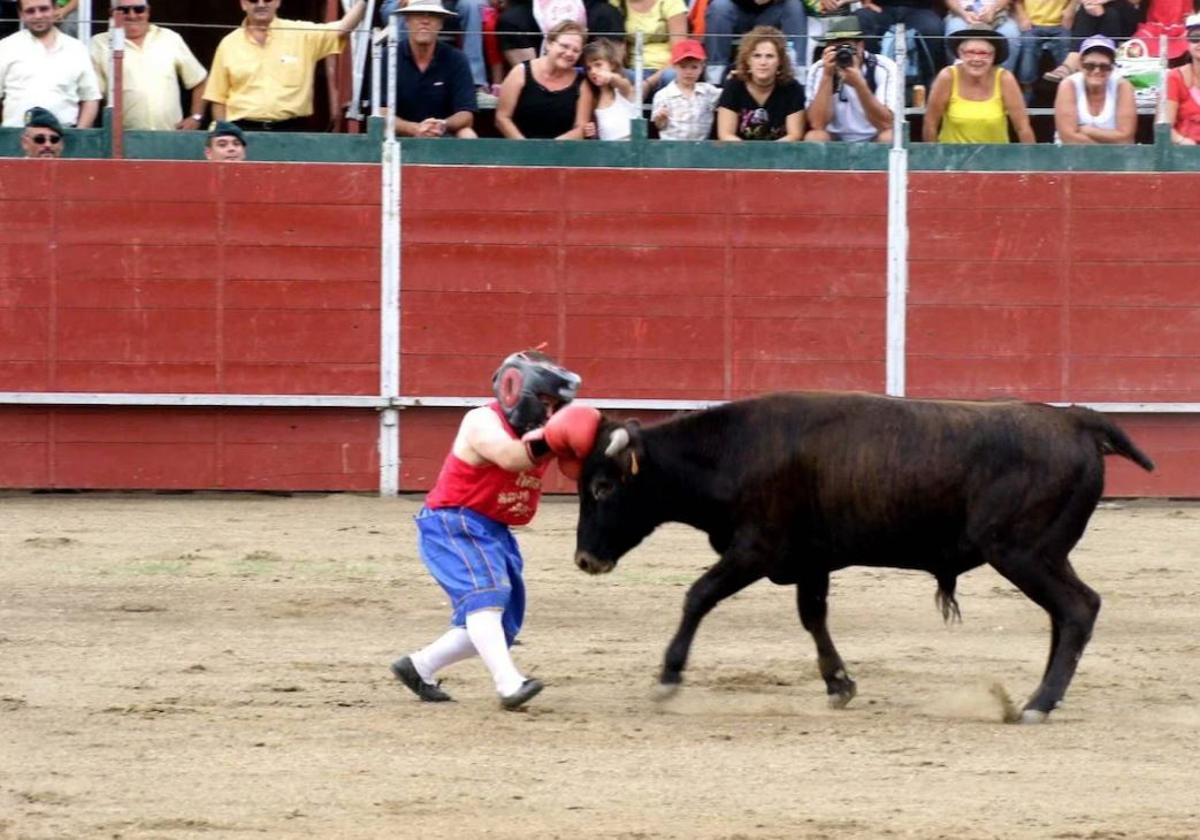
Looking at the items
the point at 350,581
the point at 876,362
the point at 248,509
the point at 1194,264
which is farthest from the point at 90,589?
the point at 1194,264

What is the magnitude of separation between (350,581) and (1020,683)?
350 cm

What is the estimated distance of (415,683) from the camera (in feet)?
24.5

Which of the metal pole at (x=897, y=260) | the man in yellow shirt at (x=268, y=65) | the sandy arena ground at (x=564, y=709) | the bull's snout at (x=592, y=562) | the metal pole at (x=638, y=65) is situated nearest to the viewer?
the sandy arena ground at (x=564, y=709)

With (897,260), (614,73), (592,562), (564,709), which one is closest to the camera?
(564,709)

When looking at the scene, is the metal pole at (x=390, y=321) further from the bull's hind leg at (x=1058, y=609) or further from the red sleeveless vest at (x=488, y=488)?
the bull's hind leg at (x=1058, y=609)

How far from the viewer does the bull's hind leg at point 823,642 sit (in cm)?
752

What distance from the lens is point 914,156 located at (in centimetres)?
1355

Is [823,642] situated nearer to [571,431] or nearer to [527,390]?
[571,431]

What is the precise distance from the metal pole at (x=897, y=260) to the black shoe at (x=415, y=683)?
21.2 feet

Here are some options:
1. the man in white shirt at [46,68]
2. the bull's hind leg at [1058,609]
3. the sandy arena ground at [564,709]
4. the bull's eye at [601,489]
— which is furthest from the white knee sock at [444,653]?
the man in white shirt at [46,68]

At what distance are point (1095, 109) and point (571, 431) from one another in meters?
7.43

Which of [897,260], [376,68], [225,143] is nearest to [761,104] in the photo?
[897,260]

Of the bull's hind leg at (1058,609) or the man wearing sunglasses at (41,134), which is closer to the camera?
the bull's hind leg at (1058,609)

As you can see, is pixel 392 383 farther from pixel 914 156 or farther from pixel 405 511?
pixel 914 156
